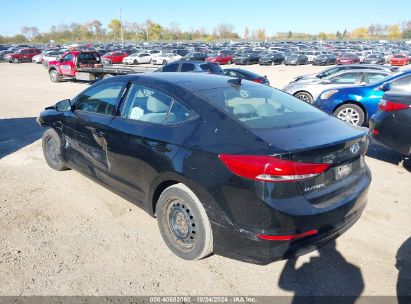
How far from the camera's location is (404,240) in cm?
335

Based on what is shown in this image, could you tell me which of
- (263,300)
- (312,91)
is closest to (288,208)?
(263,300)

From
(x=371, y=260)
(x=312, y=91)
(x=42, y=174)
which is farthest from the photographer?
(x=312, y=91)

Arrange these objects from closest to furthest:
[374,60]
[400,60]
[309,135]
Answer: [309,135] < [400,60] < [374,60]

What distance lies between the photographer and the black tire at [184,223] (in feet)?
9.04

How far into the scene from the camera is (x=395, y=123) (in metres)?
4.92

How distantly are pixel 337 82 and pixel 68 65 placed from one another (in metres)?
14.3

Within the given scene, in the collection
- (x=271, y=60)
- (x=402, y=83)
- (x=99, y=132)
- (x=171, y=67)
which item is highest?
(x=402, y=83)

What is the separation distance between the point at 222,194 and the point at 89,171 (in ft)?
7.23

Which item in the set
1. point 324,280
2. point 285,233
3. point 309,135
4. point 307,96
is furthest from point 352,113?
point 285,233

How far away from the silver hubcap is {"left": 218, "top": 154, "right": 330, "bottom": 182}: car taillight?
19.8ft

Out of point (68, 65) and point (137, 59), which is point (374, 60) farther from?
point (68, 65)

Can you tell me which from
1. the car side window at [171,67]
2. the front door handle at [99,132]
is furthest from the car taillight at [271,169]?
the car side window at [171,67]

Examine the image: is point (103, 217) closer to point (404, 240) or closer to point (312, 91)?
point (404, 240)

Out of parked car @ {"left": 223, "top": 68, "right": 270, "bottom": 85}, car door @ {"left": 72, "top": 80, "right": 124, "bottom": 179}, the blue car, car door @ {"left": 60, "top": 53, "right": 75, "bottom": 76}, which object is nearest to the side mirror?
car door @ {"left": 72, "top": 80, "right": 124, "bottom": 179}
